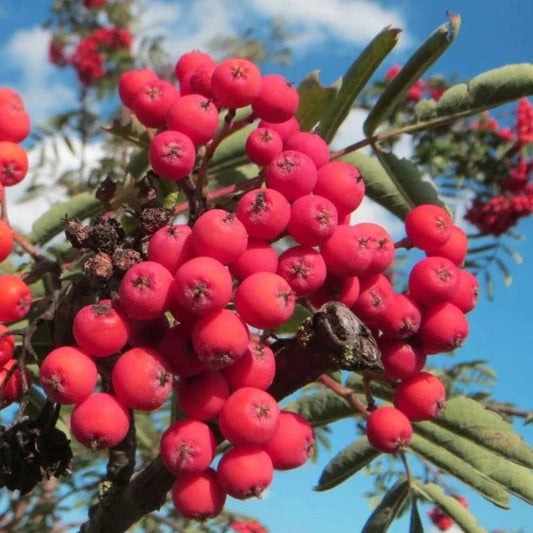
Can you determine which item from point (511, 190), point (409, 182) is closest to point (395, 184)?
point (409, 182)

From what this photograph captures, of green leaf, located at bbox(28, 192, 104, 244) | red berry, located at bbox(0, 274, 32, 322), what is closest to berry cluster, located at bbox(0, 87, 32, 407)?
red berry, located at bbox(0, 274, 32, 322)

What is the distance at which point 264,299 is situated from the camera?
1072 millimetres

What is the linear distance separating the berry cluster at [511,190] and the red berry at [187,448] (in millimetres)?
4554

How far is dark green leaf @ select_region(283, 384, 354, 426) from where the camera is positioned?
5.48 feet

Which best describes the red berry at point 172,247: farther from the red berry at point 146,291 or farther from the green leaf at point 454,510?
the green leaf at point 454,510

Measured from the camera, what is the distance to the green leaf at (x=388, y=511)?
1879mm

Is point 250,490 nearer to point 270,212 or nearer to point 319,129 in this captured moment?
point 270,212

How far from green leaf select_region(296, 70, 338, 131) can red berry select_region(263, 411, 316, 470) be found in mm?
672

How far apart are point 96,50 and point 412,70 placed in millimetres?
5735

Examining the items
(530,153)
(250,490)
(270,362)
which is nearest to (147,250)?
(270,362)

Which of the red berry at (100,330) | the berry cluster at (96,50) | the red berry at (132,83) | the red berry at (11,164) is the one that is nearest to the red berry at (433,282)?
the red berry at (100,330)

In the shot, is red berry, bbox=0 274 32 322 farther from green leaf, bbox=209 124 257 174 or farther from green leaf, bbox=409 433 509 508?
green leaf, bbox=409 433 509 508

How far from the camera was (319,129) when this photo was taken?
1.61 metres

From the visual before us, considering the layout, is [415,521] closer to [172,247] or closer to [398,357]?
[398,357]
